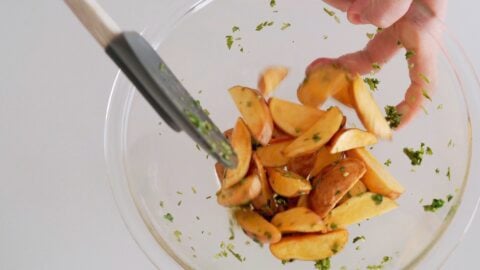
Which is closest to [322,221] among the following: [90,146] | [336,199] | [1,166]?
[336,199]

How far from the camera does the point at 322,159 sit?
0.83m

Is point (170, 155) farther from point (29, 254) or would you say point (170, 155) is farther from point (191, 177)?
point (29, 254)

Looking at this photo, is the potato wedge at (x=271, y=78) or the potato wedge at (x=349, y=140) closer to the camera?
the potato wedge at (x=349, y=140)

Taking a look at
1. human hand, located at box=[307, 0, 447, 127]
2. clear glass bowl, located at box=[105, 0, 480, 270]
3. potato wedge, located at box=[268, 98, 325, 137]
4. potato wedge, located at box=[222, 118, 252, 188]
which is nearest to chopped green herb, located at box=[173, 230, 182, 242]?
clear glass bowl, located at box=[105, 0, 480, 270]

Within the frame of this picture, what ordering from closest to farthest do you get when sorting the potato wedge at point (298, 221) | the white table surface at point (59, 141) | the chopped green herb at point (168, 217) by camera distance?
the potato wedge at point (298, 221)
the chopped green herb at point (168, 217)
the white table surface at point (59, 141)

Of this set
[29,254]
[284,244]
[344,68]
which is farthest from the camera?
[29,254]

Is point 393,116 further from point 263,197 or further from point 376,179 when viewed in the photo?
point 263,197

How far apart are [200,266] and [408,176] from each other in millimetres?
328

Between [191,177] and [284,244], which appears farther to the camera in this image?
[191,177]

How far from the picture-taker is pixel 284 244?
75cm

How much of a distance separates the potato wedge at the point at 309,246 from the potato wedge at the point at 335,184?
0.03 m

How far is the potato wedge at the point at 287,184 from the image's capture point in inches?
30.5

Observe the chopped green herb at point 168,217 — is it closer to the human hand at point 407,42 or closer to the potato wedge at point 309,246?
the potato wedge at point 309,246

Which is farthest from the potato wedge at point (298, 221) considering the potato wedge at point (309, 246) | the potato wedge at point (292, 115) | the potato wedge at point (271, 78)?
the potato wedge at point (271, 78)
